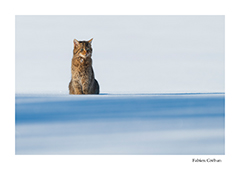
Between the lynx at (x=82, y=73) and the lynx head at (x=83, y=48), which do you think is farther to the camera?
the lynx at (x=82, y=73)

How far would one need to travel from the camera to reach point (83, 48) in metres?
7.80

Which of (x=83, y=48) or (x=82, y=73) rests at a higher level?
(x=83, y=48)

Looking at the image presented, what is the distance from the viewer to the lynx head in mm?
7789

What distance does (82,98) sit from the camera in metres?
7.43

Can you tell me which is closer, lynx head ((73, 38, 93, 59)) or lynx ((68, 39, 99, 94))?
lynx head ((73, 38, 93, 59))

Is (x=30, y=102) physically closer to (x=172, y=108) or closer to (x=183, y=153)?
(x=172, y=108)

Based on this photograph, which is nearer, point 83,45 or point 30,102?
point 30,102

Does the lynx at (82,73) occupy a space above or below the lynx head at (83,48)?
below

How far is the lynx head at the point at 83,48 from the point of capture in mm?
7789

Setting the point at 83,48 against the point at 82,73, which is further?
the point at 82,73

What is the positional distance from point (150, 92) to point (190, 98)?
1.24 metres
